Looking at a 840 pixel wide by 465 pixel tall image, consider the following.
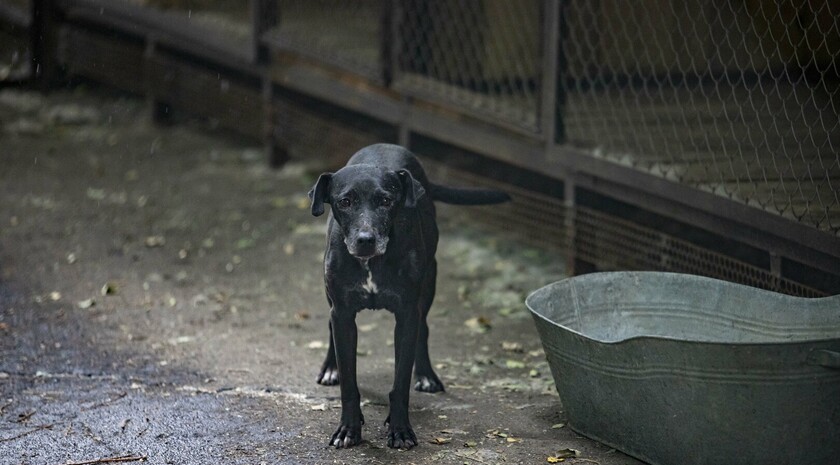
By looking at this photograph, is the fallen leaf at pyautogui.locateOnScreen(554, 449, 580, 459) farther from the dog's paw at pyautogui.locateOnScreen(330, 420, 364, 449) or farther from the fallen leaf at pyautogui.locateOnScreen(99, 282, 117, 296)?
the fallen leaf at pyautogui.locateOnScreen(99, 282, 117, 296)

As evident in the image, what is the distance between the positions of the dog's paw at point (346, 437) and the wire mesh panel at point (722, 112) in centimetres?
236

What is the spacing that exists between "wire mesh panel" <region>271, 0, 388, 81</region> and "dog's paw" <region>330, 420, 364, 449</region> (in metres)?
4.35

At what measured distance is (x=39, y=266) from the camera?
26.9 ft

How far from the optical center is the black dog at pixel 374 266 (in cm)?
499

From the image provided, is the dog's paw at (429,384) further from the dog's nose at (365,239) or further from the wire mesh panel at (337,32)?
the wire mesh panel at (337,32)

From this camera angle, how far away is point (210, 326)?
7.03 m

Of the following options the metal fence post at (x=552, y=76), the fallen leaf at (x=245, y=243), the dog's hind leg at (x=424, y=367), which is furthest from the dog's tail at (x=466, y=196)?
the fallen leaf at (x=245, y=243)

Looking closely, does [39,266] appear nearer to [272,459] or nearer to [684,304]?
[272,459]

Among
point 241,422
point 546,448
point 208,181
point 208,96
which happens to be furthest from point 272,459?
point 208,96

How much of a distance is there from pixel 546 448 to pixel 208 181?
5.79 m

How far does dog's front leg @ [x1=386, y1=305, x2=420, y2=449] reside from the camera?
517 centimetres

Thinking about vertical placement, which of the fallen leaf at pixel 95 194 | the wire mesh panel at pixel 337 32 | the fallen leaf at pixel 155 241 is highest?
the wire mesh panel at pixel 337 32

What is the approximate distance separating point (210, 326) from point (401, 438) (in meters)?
2.19

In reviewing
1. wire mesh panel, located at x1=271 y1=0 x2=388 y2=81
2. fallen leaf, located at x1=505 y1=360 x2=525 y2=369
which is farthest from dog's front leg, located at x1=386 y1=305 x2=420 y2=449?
wire mesh panel, located at x1=271 y1=0 x2=388 y2=81
